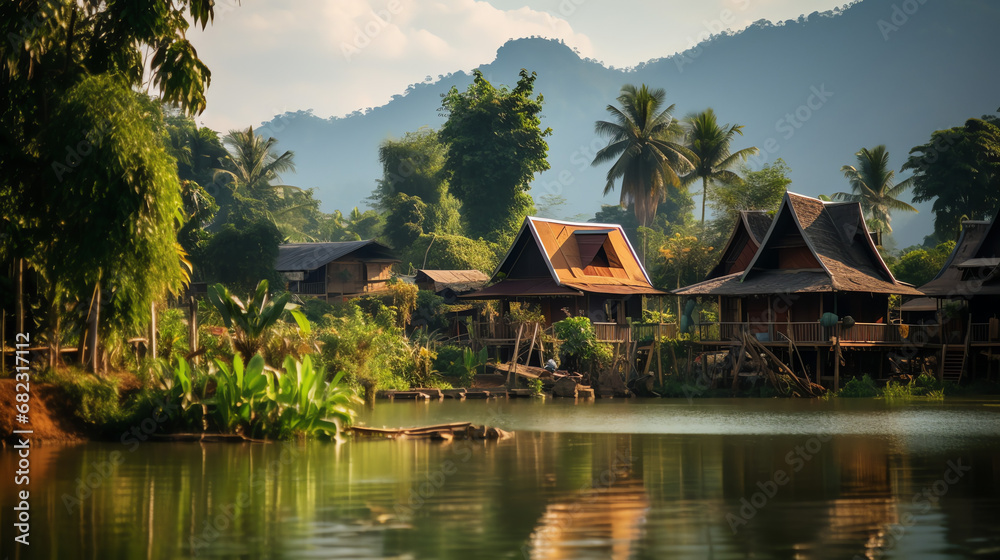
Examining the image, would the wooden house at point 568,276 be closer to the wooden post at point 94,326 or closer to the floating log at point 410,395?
the floating log at point 410,395

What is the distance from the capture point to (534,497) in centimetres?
1271

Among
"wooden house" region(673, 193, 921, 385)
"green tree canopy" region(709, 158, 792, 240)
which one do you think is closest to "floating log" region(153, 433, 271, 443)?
"wooden house" region(673, 193, 921, 385)

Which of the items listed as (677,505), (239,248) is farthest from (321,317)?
(677,505)

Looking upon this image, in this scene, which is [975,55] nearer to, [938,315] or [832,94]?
[832,94]

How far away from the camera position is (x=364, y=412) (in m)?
27.3

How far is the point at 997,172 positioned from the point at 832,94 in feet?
512

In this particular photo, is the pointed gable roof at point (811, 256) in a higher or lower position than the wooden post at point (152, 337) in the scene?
higher

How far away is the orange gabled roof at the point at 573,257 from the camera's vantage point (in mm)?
41281

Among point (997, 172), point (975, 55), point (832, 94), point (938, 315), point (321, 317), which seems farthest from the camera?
point (832, 94)

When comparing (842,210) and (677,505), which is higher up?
(842,210)

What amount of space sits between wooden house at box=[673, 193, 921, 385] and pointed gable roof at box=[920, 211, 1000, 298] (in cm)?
161

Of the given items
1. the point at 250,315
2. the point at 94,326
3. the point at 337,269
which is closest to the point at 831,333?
the point at 250,315

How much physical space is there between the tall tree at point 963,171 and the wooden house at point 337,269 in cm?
2920

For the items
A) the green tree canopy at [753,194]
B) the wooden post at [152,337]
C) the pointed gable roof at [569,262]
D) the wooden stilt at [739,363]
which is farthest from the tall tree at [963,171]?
the wooden post at [152,337]
